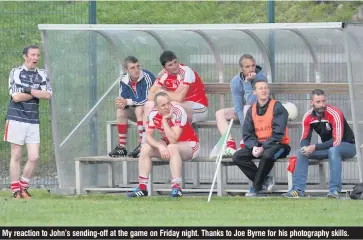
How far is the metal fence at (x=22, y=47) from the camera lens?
19891 millimetres

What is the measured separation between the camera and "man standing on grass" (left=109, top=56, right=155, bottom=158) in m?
18.1

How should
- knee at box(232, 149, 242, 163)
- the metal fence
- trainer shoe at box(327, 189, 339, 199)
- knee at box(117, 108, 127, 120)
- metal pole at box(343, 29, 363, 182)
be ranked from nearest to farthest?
metal pole at box(343, 29, 363, 182), trainer shoe at box(327, 189, 339, 199), knee at box(232, 149, 242, 163), knee at box(117, 108, 127, 120), the metal fence

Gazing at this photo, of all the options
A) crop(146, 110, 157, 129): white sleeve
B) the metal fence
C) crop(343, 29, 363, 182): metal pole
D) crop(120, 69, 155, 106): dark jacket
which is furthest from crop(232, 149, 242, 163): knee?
the metal fence

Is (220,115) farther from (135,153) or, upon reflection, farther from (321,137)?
(321,137)

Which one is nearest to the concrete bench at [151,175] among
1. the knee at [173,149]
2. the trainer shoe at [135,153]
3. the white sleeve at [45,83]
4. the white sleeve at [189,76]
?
the trainer shoe at [135,153]

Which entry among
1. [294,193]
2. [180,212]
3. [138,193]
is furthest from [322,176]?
[180,212]

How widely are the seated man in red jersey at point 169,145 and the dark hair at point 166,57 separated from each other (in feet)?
2.42

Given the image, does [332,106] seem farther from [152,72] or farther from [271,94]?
[152,72]

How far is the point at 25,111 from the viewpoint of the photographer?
57.2 ft

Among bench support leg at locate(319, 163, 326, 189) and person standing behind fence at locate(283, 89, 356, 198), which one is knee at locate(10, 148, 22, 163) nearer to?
person standing behind fence at locate(283, 89, 356, 198)

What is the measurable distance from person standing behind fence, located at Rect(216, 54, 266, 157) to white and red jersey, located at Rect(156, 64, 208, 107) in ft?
1.31

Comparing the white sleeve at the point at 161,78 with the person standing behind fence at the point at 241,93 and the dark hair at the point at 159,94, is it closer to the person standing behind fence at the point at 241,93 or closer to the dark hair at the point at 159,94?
the dark hair at the point at 159,94

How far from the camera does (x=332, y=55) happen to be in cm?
1814

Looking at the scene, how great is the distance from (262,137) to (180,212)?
2567mm
